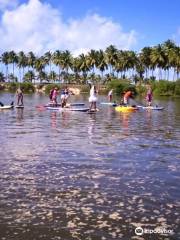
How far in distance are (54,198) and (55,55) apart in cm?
17144

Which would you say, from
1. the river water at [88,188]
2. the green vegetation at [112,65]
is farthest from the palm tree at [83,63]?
the river water at [88,188]

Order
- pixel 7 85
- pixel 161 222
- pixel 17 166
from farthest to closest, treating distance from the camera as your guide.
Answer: pixel 7 85
pixel 17 166
pixel 161 222

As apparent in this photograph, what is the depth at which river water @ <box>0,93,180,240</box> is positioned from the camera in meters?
8.51

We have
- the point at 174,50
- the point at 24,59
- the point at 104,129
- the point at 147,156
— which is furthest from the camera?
the point at 24,59

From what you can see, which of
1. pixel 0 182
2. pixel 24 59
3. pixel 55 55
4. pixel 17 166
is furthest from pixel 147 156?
pixel 24 59

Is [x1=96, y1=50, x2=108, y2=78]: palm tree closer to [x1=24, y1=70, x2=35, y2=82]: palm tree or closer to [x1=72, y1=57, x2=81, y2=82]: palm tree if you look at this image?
[x1=72, y1=57, x2=81, y2=82]: palm tree

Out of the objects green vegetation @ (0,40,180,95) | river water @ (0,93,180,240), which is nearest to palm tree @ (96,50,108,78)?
green vegetation @ (0,40,180,95)

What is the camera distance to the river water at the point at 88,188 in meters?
8.51

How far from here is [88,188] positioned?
36.9 ft

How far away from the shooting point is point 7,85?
178 metres

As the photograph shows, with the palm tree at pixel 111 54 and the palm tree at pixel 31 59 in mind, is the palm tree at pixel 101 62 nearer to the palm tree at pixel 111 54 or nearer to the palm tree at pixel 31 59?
→ the palm tree at pixel 111 54

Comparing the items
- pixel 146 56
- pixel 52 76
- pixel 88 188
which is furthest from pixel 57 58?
pixel 88 188

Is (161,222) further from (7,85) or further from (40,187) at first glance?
(7,85)

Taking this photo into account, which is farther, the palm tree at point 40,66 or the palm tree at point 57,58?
the palm tree at point 40,66
